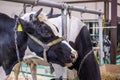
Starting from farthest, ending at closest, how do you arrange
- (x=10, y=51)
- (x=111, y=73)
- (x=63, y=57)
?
(x=111, y=73), (x=10, y=51), (x=63, y=57)

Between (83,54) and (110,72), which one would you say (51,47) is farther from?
(110,72)

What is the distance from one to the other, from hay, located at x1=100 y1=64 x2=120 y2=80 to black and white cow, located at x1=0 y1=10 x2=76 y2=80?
1.49m

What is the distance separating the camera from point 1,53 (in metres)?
2.06

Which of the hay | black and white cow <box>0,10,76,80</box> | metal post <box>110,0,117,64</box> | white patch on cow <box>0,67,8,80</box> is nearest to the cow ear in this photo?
black and white cow <box>0,10,76,80</box>

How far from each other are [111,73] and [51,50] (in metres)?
1.67

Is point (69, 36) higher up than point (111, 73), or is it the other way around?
point (69, 36)

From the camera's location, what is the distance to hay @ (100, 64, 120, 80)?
3.29 m

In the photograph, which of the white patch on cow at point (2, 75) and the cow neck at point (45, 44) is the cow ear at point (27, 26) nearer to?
the cow neck at point (45, 44)

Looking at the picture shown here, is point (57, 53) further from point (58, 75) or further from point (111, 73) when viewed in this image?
point (111, 73)

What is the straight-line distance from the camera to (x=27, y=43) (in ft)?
6.38

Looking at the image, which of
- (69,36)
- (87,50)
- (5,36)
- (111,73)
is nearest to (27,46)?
(5,36)

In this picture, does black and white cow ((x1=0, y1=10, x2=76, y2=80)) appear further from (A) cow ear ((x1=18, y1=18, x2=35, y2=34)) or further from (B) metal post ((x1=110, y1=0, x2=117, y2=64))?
(B) metal post ((x1=110, y1=0, x2=117, y2=64))

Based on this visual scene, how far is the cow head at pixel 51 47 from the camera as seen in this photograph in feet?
6.14

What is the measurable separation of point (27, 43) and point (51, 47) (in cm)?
17
